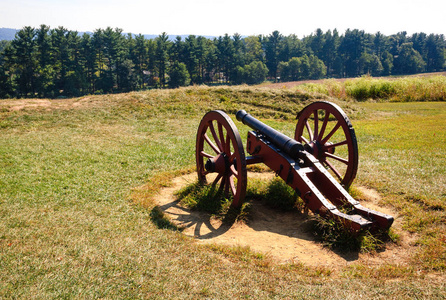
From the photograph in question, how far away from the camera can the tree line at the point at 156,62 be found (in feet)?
163

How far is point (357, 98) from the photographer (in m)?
21.0

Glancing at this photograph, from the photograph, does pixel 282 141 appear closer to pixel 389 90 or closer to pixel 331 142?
pixel 331 142

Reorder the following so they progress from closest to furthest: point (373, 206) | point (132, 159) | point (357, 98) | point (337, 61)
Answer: point (373, 206) → point (132, 159) → point (357, 98) → point (337, 61)

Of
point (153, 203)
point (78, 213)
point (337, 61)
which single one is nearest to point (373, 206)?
point (153, 203)

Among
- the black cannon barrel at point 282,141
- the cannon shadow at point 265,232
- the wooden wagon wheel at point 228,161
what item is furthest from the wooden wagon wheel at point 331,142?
the wooden wagon wheel at point 228,161

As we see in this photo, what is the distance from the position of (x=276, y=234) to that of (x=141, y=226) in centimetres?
172

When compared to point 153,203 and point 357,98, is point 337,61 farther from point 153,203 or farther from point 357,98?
point 153,203

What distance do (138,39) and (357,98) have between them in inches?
1963

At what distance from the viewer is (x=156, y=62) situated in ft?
201

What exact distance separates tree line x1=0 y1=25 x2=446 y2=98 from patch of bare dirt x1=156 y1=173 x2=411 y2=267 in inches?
2008

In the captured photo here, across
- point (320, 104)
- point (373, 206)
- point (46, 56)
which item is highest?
point (46, 56)

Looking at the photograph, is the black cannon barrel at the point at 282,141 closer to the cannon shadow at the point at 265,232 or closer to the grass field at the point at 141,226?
the cannon shadow at the point at 265,232

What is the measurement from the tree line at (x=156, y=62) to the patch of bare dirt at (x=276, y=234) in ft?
167

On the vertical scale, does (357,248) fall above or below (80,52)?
below
